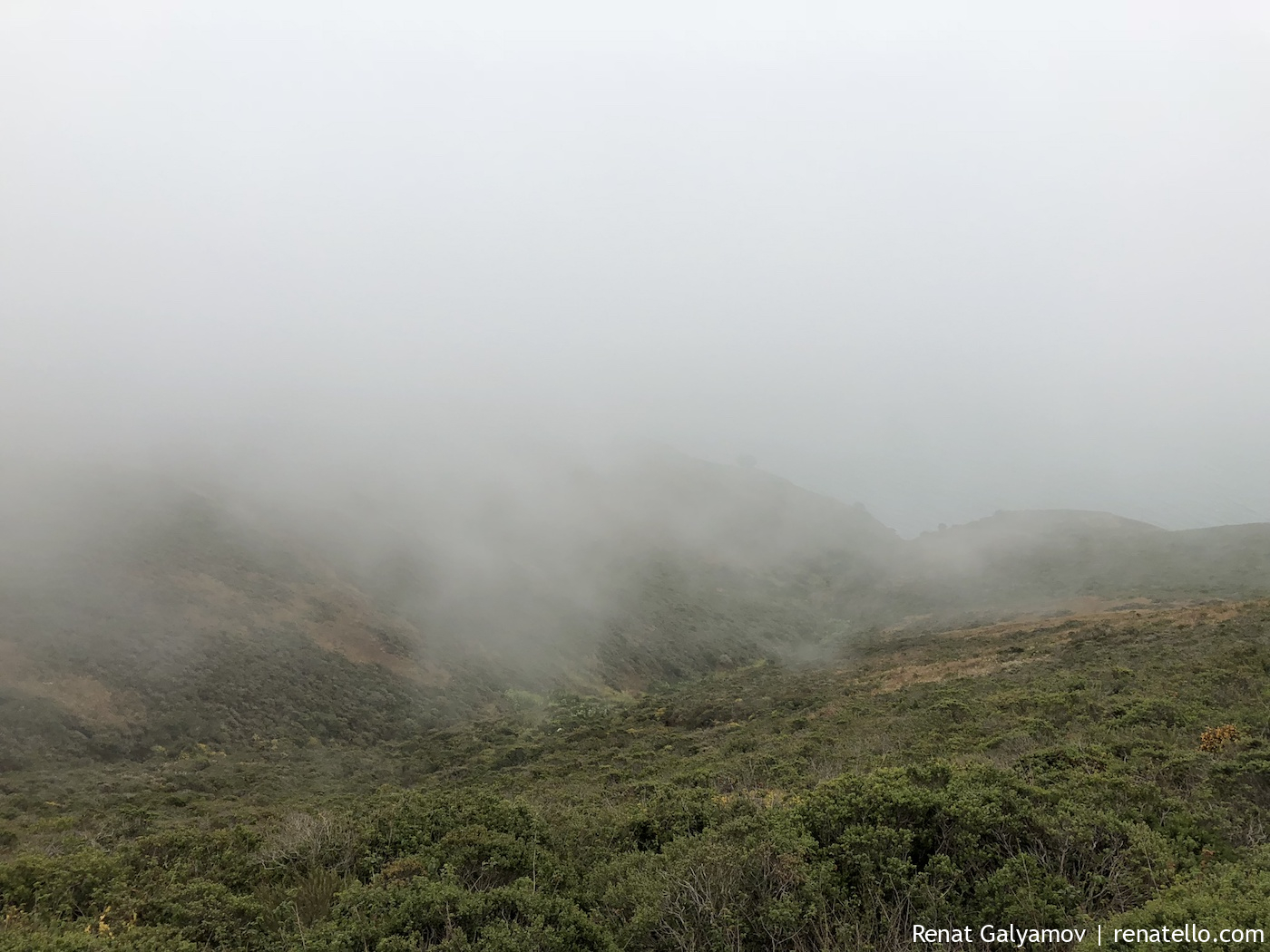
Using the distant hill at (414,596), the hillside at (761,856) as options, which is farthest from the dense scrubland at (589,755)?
the distant hill at (414,596)

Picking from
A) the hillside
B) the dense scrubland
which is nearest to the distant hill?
the dense scrubland

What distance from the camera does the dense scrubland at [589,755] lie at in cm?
630

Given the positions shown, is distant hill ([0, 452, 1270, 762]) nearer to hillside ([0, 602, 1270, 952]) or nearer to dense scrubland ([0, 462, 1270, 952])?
dense scrubland ([0, 462, 1270, 952])

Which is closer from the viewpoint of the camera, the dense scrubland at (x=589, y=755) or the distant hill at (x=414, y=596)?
the dense scrubland at (x=589, y=755)

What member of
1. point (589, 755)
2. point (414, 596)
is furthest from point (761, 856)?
point (414, 596)

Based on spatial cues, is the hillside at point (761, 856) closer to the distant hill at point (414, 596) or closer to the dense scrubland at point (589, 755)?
the dense scrubland at point (589, 755)

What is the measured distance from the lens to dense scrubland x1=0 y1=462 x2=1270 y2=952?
6.30 meters

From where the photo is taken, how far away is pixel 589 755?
2569 cm

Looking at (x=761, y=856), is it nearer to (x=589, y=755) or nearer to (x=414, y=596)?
(x=589, y=755)

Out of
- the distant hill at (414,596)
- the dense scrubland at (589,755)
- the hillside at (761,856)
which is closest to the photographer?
the hillside at (761,856)

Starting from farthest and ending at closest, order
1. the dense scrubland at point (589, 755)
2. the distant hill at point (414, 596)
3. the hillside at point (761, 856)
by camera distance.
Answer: the distant hill at point (414, 596), the dense scrubland at point (589, 755), the hillside at point (761, 856)

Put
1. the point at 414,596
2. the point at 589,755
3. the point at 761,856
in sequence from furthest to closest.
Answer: the point at 414,596 → the point at 589,755 → the point at 761,856

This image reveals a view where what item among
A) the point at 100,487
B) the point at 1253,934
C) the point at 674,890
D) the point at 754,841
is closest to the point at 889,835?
the point at 754,841

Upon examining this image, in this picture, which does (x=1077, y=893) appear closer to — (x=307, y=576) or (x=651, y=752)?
(x=651, y=752)
